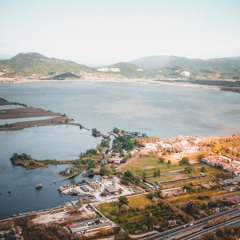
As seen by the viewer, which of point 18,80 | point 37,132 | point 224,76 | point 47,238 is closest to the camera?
point 47,238

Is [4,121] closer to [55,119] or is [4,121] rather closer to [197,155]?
[55,119]

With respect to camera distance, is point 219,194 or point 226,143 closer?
point 219,194

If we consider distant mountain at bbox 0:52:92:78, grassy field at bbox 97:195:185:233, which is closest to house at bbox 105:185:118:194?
grassy field at bbox 97:195:185:233

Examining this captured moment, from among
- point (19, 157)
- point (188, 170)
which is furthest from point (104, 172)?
point (19, 157)

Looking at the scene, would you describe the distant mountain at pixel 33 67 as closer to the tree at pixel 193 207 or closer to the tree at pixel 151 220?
the tree at pixel 193 207

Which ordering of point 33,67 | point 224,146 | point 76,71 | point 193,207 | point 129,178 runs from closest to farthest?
point 193,207, point 129,178, point 224,146, point 33,67, point 76,71

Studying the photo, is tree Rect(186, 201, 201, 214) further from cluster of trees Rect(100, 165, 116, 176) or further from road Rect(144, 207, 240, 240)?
cluster of trees Rect(100, 165, 116, 176)

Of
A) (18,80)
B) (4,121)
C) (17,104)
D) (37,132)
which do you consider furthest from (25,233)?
(18,80)

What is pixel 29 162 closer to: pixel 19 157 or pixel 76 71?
pixel 19 157
